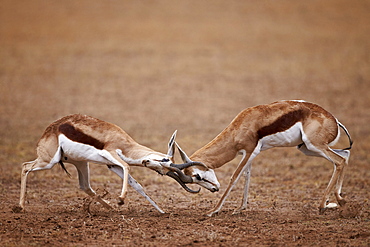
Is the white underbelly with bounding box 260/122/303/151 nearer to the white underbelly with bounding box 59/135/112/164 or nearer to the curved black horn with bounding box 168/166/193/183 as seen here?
the curved black horn with bounding box 168/166/193/183

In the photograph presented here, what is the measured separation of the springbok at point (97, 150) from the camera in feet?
27.8

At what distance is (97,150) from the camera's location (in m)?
8.69

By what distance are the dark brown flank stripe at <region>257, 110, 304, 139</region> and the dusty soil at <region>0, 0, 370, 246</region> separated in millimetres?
1430

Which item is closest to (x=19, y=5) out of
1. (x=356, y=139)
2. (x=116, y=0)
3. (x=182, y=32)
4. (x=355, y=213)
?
(x=116, y=0)

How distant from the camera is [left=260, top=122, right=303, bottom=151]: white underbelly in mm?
8867

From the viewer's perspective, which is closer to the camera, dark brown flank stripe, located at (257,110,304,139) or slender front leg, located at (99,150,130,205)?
slender front leg, located at (99,150,130,205)

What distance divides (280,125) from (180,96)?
1481 centimetres

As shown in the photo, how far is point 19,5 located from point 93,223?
32.7 meters

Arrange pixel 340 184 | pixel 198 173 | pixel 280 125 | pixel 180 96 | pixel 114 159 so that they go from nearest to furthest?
pixel 114 159 → pixel 198 173 → pixel 280 125 → pixel 340 184 → pixel 180 96

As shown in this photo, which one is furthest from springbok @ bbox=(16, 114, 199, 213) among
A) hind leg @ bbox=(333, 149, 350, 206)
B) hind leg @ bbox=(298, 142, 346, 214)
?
hind leg @ bbox=(333, 149, 350, 206)

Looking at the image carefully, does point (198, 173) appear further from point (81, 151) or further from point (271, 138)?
point (81, 151)

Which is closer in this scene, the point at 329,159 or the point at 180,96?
the point at 329,159

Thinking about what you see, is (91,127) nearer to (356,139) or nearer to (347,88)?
(356,139)

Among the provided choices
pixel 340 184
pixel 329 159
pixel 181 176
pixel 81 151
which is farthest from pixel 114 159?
pixel 340 184
